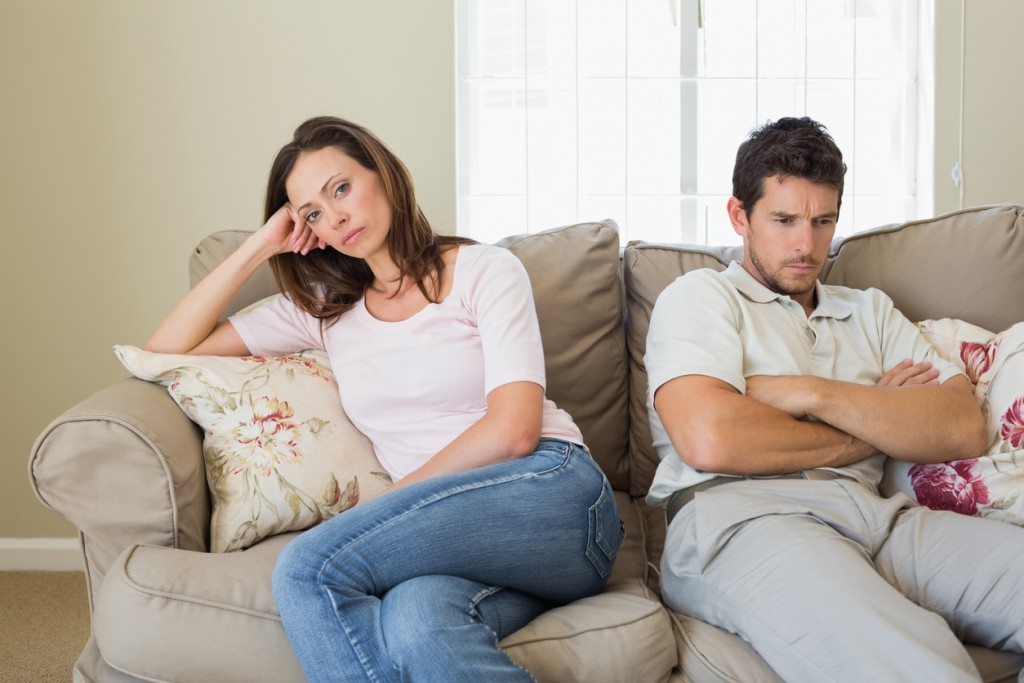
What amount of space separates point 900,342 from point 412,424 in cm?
Result: 94

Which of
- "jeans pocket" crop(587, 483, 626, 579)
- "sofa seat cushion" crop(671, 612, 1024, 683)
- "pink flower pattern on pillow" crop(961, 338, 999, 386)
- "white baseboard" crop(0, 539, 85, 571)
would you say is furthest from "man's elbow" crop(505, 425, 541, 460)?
"white baseboard" crop(0, 539, 85, 571)

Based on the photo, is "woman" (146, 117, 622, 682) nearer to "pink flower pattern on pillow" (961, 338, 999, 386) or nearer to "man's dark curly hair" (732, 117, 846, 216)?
"man's dark curly hair" (732, 117, 846, 216)

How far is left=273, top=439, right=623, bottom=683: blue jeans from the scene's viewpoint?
113 cm

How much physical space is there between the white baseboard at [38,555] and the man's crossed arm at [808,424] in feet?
6.75

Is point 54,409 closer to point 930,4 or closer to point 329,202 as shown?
point 329,202

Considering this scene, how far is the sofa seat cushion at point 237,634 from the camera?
1240mm

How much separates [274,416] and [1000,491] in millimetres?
1220

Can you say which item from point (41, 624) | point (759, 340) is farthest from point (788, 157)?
point (41, 624)

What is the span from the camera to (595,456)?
1.93m

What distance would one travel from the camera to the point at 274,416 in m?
1.60

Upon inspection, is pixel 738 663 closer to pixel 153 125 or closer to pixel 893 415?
pixel 893 415

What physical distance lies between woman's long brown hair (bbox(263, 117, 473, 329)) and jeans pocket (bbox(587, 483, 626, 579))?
0.46m

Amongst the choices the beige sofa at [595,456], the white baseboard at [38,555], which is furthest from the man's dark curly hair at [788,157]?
the white baseboard at [38,555]

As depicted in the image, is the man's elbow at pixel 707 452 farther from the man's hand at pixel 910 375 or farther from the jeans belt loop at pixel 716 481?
the man's hand at pixel 910 375
